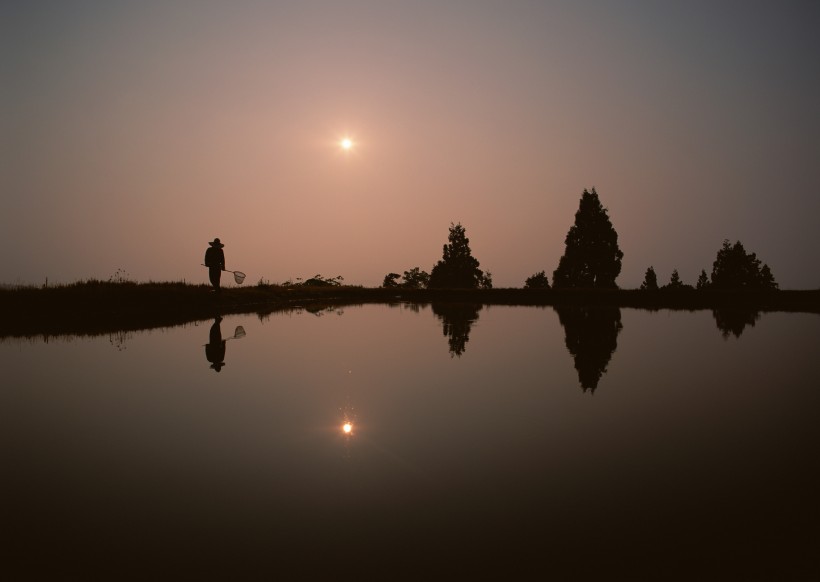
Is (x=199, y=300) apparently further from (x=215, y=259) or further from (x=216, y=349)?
(x=216, y=349)

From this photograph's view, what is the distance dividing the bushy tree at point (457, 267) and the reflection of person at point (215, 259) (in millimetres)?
47948

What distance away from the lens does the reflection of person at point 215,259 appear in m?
28.9

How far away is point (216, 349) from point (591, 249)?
5214 cm

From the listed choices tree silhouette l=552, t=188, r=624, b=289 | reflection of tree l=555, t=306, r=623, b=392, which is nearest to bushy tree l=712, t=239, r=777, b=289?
tree silhouette l=552, t=188, r=624, b=289

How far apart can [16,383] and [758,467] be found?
11.6 meters

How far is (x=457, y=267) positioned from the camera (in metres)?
75.2


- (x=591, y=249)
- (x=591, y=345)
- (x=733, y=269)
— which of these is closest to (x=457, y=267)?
(x=591, y=249)

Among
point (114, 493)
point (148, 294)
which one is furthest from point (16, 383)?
point (148, 294)

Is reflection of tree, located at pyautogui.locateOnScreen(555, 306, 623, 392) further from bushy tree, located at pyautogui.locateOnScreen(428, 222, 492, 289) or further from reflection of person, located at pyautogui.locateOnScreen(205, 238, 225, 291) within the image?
bushy tree, located at pyautogui.locateOnScreen(428, 222, 492, 289)

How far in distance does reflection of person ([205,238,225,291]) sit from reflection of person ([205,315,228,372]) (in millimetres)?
11043

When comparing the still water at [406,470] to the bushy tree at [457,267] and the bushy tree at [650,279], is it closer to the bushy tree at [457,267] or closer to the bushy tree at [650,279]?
the bushy tree at [457,267]

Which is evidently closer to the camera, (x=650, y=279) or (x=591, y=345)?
(x=591, y=345)

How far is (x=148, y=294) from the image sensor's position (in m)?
24.8

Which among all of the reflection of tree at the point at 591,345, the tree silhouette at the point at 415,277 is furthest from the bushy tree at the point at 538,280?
the reflection of tree at the point at 591,345
